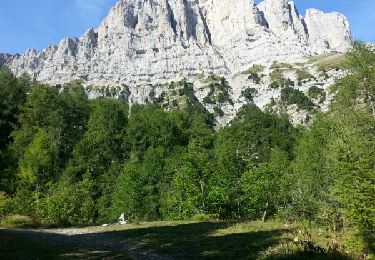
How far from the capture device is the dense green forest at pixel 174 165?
74.3 feet

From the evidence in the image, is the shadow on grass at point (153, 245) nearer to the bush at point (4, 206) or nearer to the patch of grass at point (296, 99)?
the bush at point (4, 206)

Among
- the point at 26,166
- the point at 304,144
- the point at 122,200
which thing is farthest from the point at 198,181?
the point at 26,166

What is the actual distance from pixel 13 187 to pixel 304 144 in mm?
42013

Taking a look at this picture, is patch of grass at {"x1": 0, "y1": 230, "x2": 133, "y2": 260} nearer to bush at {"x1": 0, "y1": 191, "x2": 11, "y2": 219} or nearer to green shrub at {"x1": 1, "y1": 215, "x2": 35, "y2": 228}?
green shrub at {"x1": 1, "y1": 215, "x2": 35, "y2": 228}

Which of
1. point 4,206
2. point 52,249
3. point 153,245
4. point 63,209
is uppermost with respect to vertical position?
point 4,206

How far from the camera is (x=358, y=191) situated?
18016mm

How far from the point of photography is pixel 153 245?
70.8ft

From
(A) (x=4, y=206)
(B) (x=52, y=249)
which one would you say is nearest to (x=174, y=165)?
(A) (x=4, y=206)

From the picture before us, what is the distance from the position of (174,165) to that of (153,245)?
44549mm

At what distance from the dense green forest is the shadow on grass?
11.5ft

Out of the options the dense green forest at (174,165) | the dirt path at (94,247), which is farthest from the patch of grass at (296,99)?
the dirt path at (94,247)

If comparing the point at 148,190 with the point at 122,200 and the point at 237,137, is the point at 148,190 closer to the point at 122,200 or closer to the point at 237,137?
the point at 122,200

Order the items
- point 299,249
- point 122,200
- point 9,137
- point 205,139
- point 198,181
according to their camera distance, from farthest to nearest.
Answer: point 205,139 → point 9,137 → point 122,200 → point 198,181 → point 299,249

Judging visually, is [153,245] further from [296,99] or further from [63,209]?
[296,99]
